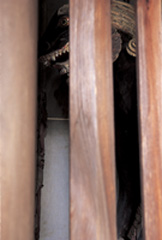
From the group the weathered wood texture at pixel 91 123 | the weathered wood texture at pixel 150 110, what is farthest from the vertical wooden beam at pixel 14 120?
the weathered wood texture at pixel 150 110

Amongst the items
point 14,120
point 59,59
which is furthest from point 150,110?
point 59,59

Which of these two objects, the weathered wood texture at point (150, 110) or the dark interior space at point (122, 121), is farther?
the dark interior space at point (122, 121)

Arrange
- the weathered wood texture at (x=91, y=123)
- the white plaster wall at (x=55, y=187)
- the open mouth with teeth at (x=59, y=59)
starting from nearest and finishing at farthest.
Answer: the weathered wood texture at (x=91, y=123) → the open mouth with teeth at (x=59, y=59) → the white plaster wall at (x=55, y=187)

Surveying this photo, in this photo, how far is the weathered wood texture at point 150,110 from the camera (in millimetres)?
492

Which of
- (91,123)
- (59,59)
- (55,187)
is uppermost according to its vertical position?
(59,59)

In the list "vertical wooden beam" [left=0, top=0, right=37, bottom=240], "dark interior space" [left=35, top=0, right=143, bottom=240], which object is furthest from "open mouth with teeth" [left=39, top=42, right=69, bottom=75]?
"vertical wooden beam" [left=0, top=0, right=37, bottom=240]

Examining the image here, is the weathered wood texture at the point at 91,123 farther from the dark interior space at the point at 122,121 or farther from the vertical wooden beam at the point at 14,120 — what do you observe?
the dark interior space at the point at 122,121

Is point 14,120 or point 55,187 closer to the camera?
point 14,120

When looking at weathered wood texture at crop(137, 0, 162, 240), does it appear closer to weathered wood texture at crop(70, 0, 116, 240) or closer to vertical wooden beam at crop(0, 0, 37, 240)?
weathered wood texture at crop(70, 0, 116, 240)

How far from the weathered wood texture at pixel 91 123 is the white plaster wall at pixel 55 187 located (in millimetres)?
930

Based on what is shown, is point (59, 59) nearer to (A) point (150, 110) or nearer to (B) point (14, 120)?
(B) point (14, 120)

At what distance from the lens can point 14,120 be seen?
0.62 m

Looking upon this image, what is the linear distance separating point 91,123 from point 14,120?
0.25 metres

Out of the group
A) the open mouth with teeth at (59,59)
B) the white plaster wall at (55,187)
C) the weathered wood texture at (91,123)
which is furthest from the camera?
the white plaster wall at (55,187)
